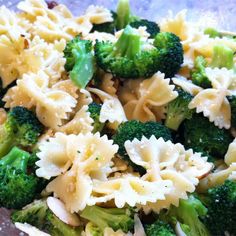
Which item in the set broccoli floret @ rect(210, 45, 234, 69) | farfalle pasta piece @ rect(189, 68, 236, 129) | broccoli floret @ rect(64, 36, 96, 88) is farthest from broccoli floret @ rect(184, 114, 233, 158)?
broccoli floret @ rect(64, 36, 96, 88)

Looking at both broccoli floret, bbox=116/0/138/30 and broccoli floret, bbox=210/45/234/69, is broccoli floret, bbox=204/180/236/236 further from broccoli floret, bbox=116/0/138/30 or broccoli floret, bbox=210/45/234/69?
broccoli floret, bbox=116/0/138/30

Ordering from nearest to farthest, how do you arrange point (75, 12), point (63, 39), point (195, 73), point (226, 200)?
point (226, 200), point (195, 73), point (63, 39), point (75, 12)

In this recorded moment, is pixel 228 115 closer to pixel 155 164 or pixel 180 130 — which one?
pixel 180 130

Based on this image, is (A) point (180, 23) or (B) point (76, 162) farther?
(A) point (180, 23)

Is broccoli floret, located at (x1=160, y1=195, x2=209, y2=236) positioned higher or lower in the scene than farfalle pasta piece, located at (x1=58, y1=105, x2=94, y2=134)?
lower

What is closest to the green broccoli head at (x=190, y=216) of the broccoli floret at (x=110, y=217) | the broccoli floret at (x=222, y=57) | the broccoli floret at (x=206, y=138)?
the broccoli floret at (x=110, y=217)

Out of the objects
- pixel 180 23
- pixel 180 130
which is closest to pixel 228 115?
pixel 180 130

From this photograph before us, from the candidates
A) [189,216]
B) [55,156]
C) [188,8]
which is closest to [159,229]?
[189,216]
